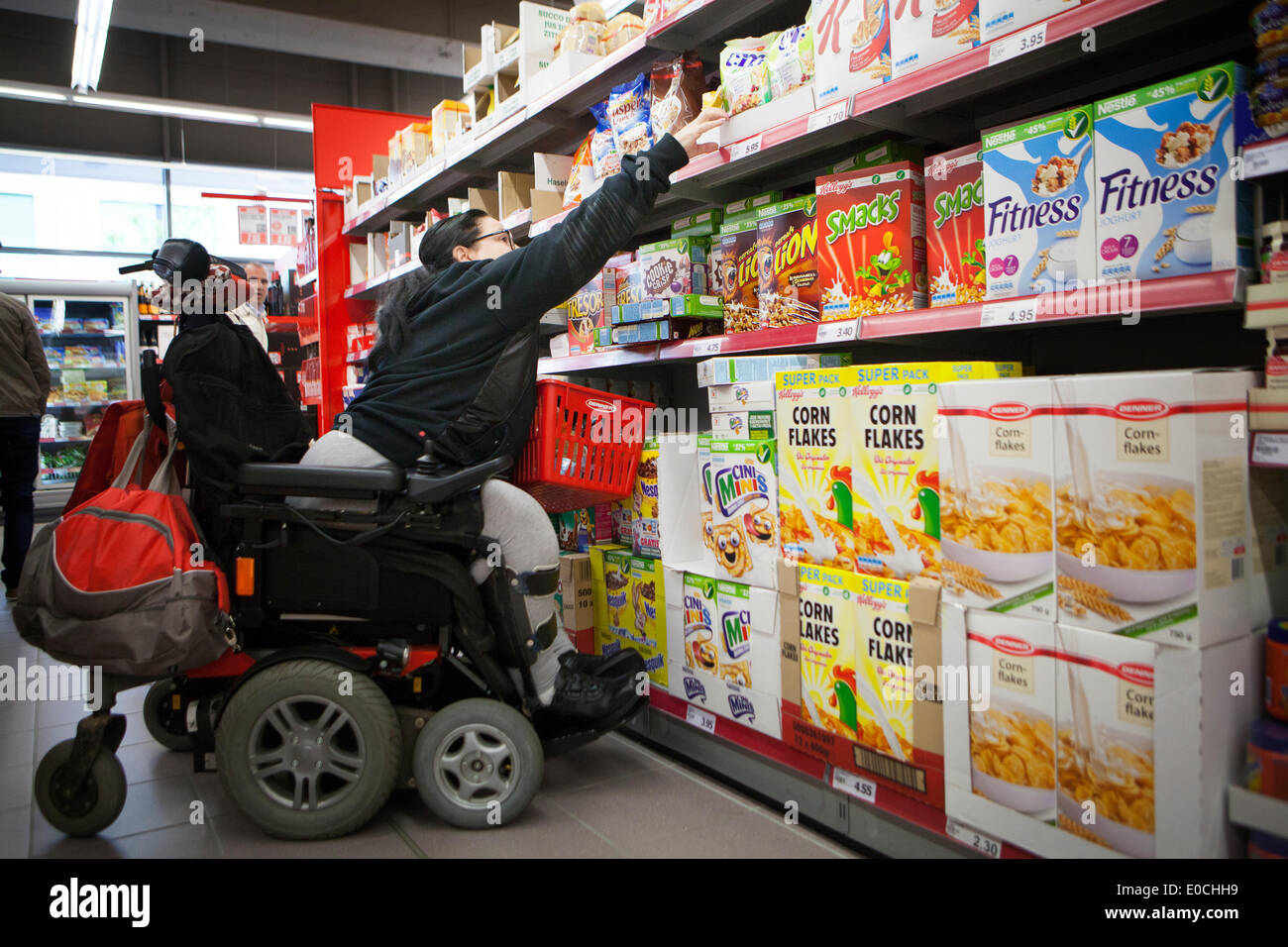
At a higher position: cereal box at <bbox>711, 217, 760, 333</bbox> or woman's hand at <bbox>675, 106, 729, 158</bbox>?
woman's hand at <bbox>675, 106, 729, 158</bbox>

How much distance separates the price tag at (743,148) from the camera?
2.27 meters

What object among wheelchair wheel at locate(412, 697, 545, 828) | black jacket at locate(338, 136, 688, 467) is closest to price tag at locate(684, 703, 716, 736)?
wheelchair wheel at locate(412, 697, 545, 828)

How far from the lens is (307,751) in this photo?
2.05m

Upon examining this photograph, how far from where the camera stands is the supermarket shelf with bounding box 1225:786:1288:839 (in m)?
1.28

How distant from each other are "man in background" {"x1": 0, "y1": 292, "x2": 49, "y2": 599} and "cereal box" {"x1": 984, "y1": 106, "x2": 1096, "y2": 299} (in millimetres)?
5132

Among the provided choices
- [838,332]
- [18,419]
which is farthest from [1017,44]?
[18,419]

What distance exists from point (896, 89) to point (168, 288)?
6.05 ft

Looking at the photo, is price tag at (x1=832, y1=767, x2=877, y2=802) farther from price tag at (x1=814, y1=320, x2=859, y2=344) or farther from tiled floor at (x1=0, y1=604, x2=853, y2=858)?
price tag at (x1=814, y1=320, x2=859, y2=344)

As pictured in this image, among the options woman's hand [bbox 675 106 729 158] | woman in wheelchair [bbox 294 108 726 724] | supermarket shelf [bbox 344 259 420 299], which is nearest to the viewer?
woman in wheelchair [bbox 294 108 726 724]

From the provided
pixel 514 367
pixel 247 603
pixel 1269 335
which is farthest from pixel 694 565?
pixel 1269 335

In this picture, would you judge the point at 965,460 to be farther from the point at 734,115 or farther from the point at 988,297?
the point at 734,115

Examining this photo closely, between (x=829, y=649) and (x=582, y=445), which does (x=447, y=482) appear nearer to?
(x=582, y=445)

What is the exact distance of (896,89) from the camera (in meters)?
1.91

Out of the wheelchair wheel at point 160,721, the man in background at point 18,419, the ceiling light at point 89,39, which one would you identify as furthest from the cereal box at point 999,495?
the ceiling light at point 89,39
